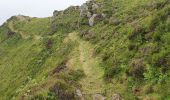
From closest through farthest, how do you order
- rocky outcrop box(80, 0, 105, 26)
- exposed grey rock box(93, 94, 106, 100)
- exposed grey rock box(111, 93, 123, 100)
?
exposed grey rock box(111, 93, 123, 100), exposed grey rock box(93, 94, 106, 100), rocky outcrop box(80, 0, 105, 26)

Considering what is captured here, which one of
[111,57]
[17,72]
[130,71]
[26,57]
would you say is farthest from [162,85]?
[26,57]

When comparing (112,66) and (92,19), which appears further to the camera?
(92,19)

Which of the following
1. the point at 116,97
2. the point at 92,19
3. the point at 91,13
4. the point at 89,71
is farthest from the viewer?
the point at 91,13

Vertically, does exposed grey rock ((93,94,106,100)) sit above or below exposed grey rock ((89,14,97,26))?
above

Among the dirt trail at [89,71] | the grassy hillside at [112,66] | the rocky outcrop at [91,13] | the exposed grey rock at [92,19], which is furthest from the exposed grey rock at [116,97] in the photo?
the exposed grey rock at [92,19]

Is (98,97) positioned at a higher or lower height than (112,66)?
higher

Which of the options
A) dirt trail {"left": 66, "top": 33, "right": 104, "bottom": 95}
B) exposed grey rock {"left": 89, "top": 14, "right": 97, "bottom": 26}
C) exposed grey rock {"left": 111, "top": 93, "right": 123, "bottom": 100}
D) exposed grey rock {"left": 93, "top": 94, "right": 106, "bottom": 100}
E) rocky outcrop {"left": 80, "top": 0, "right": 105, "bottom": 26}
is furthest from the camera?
rocky outcrop {"left": 80, "top": 0, "right": 105, "bottom": 26}

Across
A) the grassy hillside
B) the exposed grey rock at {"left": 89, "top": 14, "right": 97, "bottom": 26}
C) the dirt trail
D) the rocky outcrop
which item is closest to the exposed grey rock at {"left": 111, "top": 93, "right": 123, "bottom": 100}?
the grassy hillside

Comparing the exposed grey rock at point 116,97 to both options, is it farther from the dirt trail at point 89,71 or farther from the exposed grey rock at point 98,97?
the dirt trail at point 89,71

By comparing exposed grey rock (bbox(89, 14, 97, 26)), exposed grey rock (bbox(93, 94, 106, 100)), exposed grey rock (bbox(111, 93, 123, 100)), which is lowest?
exposed grey rock (bbox(89, 14, 97, 26))

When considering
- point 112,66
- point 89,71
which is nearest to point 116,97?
point 112,66

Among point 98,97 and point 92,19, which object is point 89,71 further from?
point 92,19

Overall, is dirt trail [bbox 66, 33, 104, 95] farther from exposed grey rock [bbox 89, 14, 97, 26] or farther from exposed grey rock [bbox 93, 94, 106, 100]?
exposed grey rock [bbox 89, 14, 97, 26]

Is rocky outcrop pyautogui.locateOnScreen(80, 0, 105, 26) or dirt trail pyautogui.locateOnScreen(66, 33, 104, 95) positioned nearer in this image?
dirt trail pyautogui.locateOnScreen(66, 33, 104, 95)
